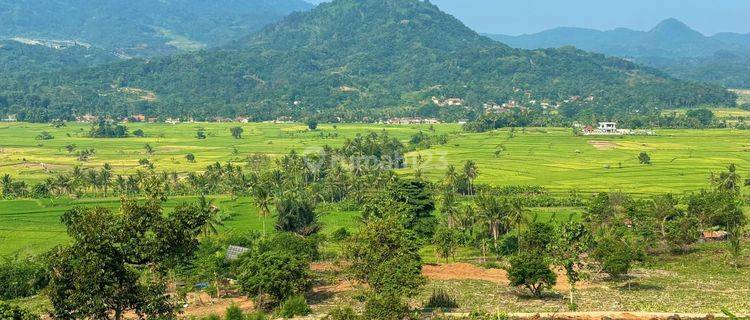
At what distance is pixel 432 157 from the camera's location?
10094 cm

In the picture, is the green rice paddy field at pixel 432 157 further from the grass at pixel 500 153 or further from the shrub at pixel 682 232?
the shrub at pixel 682 232

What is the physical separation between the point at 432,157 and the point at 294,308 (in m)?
69.4

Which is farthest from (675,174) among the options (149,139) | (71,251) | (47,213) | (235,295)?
(149,139)

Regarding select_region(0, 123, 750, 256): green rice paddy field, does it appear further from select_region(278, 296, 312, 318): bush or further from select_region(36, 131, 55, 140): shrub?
select_region(278, 296, 312, 318): bush

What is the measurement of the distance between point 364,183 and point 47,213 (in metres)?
28.4

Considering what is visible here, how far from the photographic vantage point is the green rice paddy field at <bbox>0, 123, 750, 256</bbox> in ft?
205

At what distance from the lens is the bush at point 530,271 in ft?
117

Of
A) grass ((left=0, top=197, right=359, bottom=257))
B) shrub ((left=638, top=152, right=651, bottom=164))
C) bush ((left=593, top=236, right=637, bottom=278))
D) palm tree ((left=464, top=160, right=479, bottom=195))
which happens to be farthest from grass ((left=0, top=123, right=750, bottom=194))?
bush ((left=593, top=236, right=637, bottom=278))

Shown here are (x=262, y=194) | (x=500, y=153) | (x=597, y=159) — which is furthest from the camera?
(x=500, y=153)

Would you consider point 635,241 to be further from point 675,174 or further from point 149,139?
A: point 149,139

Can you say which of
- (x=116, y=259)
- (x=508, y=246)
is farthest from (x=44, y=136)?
(x=116, y=259)

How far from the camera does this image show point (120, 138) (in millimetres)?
140625

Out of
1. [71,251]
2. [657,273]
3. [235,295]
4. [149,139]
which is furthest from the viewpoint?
[149,139]

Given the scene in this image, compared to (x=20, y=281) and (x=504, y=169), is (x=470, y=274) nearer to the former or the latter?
(x=20, y=281)
